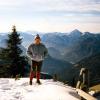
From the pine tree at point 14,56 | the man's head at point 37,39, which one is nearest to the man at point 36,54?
the man's head at point 37,39

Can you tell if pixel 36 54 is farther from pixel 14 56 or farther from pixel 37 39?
pixel 14 56

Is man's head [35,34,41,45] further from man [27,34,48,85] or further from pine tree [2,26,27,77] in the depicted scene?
pine tree [2,26,27,77]

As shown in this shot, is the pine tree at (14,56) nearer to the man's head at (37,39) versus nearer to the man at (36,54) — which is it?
the man at (36,54)

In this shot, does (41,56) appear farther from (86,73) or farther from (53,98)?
(53,98)

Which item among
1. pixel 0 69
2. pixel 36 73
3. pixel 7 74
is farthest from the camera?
pixel 0 69

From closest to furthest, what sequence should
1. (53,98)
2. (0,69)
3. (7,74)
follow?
(53,98) < (7,74) < (0,69)

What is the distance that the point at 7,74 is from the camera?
51.9m

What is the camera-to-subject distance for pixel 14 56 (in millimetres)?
54906

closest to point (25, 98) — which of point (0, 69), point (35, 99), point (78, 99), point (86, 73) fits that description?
point (35, 99)

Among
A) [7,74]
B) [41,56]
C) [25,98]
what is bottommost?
[7,74]

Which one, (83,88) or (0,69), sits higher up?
(83,88)

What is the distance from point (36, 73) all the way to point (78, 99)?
5726 millimetres

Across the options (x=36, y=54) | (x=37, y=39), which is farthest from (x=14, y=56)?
(x=37, y=39)

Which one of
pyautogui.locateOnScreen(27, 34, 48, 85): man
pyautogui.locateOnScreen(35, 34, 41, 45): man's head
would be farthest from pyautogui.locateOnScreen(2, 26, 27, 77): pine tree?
pyautogui.locateOnScreen(35, 34, 41, 45): man's head
